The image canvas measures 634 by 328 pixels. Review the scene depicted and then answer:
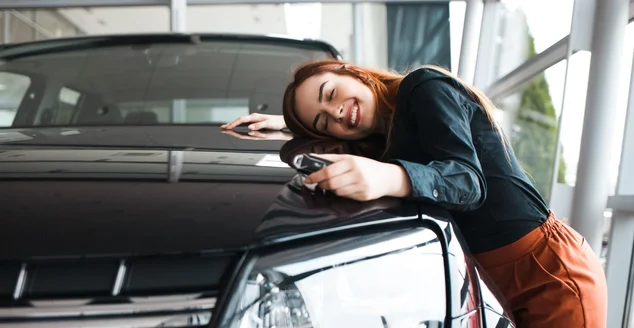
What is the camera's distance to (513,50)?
4242 millimetres

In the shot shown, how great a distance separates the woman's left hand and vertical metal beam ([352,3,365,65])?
422 centimetres

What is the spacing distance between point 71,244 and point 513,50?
4024 mm

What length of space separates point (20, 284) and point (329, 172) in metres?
0.44

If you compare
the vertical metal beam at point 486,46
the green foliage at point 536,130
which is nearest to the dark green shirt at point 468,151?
the green foliage at point 536,130

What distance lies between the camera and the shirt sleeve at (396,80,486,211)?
38.2 inches

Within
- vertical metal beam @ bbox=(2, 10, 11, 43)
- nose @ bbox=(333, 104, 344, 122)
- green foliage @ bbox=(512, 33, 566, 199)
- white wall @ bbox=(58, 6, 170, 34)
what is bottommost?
nose @ bbox=(333, 104, 344, 122)

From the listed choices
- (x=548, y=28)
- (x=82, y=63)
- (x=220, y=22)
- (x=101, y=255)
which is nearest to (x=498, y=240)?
(x=101, y=255)

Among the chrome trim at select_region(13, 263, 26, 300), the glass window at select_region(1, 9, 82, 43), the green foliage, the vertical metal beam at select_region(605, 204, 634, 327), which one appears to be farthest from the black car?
the glass window at select_region(1, 9, 82, 43)

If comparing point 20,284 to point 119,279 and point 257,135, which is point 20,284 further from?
point 257,135

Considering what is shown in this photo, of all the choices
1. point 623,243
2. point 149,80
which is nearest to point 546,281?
point 623,243

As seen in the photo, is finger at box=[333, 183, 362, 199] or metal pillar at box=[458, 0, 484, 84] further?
metal pillar at box=[458, 0, 484, 84]

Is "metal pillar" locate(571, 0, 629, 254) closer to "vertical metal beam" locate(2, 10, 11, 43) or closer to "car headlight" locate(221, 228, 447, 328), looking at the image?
"car headlight" locate(221, 228, 447, 328)

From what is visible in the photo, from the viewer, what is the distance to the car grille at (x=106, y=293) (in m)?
0.69

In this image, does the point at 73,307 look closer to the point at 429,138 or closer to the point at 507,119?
the point at 429,138
